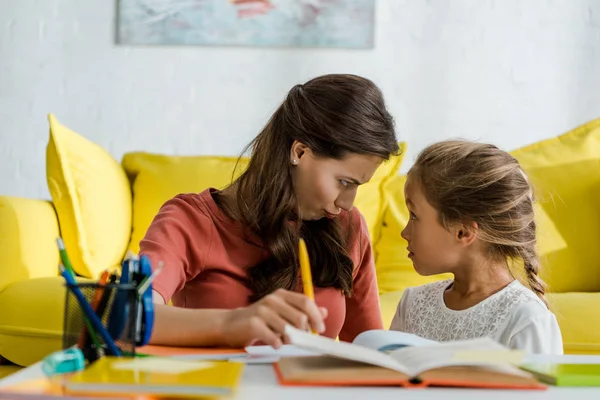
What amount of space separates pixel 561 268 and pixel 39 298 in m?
1.39

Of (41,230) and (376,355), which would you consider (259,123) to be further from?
(376,355)

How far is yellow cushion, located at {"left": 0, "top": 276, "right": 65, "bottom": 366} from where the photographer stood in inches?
72.5

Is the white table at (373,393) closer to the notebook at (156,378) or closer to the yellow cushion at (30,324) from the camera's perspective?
the notebook at (156,378)

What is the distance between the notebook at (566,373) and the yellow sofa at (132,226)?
1.01 metres

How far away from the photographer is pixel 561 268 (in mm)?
2275

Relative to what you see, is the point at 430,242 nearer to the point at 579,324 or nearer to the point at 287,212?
the point at 287,212

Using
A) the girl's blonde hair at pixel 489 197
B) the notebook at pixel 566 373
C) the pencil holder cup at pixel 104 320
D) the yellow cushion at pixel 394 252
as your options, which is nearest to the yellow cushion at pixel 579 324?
the yellow cushion at pixel 394 252

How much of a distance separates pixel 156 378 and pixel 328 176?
686 mm

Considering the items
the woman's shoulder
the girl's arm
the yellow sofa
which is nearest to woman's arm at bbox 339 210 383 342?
the woman's shoulder

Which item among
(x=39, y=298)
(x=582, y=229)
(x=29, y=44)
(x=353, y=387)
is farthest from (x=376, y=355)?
(x=29, y=44)

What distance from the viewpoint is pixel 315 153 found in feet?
4.33

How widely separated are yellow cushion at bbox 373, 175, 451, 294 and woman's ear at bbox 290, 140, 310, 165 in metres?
0.99

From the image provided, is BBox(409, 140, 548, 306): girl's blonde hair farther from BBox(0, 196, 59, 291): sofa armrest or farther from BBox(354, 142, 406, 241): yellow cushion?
BBox(0, 196, 59, 291): sofa armrest

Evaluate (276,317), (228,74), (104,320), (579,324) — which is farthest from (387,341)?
(228,74)
